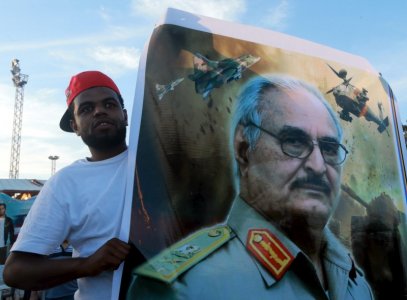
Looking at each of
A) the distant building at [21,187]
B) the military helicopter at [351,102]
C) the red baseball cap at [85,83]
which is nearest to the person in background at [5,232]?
the distant building at [21,187]

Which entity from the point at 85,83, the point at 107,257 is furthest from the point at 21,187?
the point at 107,257

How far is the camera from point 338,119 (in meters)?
1.54

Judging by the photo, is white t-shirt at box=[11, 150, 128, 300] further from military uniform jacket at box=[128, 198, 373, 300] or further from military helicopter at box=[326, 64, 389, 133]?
military helicopter at box=[326, 64, 389, 133]

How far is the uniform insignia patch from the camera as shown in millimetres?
1175

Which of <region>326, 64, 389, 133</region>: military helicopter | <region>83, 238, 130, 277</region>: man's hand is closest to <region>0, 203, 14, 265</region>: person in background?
<region>83, 238, 130, 277</region>: man's hand

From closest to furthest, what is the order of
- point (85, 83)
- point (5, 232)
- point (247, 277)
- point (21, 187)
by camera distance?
point (247, 277)
point (85, 83)
point (5, 232)
point (21, 187)

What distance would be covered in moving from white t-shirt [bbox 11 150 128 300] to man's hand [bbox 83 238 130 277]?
0.20ft

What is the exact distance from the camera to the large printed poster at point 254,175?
1.08 metres

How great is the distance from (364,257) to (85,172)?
97cm

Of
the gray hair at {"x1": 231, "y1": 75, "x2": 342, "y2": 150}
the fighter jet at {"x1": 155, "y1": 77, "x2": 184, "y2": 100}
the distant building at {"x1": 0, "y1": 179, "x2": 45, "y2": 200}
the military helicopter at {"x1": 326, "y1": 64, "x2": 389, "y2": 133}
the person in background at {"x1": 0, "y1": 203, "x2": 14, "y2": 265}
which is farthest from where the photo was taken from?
the distant building at {"x1": 0, "y1": 179, "x2": 45, "y2": 200}

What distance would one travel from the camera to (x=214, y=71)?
128 centimetres

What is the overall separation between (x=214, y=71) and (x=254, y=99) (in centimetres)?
16

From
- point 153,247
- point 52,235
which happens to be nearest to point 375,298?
point 153,247

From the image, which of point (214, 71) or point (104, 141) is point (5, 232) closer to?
point (104, 141)
